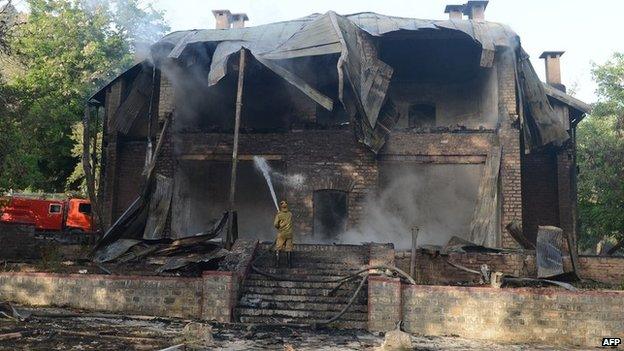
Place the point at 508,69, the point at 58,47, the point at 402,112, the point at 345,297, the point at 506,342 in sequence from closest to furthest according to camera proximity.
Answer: the point at 506,342
the point at 345,297
the point at 508,69
the point at 402,112
the point at 58,47

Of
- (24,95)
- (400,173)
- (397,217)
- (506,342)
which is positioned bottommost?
(506,342)

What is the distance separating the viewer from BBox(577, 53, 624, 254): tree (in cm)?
2131

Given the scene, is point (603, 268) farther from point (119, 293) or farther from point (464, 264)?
point (119, 293)

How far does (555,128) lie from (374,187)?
6.06 meters

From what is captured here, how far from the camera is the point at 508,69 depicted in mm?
14844

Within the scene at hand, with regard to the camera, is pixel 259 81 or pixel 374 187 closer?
pixel 374 187

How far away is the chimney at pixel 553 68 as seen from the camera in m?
21.5

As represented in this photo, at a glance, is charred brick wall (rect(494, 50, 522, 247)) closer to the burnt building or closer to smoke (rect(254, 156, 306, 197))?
the burnt building

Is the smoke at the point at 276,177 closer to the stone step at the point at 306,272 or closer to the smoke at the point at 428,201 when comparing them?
the smoke at the point at 428,201

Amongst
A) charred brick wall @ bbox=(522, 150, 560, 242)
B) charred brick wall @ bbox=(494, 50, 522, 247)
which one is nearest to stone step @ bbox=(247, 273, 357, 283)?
charred brick wall @ bbox=(494, 50, 522, 247)

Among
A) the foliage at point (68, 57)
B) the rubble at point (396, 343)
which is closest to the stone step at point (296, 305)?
the rubble at point (396, 343)

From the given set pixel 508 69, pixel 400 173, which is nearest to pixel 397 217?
pixel 400 173

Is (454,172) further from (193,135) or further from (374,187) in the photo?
(193,135)

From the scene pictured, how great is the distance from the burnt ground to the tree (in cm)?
1541
